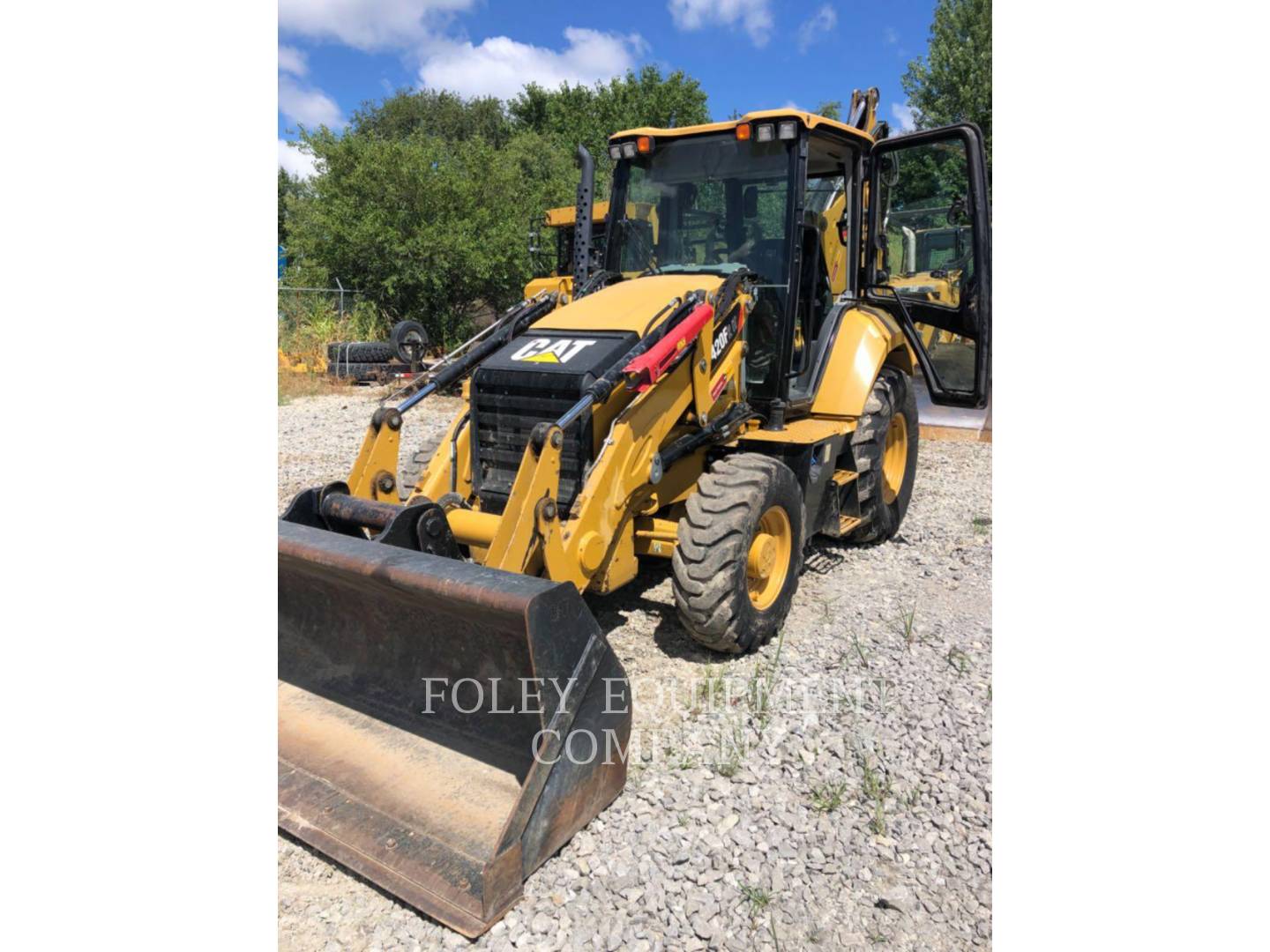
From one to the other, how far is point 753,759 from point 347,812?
5.00 feet

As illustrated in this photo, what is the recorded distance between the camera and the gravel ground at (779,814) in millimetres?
2680

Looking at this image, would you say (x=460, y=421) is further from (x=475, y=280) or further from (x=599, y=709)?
(x=475, y=280)

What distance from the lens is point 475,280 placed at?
16.7 meters

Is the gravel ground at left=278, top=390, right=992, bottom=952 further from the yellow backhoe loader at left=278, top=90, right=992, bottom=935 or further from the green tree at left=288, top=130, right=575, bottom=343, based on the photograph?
the green tree at left=288, top=130, right=575, bottom=343

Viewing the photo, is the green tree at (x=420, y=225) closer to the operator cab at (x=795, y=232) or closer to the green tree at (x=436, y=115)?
the operator cab at (x=795, y=232)

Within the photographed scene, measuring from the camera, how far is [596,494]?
3.82m

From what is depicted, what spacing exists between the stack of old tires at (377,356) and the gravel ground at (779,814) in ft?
37.3

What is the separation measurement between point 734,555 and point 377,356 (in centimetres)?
1315

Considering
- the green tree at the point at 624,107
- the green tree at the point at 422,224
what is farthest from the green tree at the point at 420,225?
the green tree at the point at 624,107

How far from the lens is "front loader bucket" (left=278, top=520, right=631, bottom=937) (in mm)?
2812

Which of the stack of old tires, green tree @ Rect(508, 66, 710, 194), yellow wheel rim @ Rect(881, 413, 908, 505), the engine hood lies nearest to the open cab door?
yellow wheel rim @ Rect(881, 413, 908, 505)

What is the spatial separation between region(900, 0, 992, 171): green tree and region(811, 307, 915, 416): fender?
23506mm

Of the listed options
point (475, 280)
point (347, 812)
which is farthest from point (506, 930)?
point (475, 280)

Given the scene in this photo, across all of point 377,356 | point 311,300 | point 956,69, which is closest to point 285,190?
point 311,300
